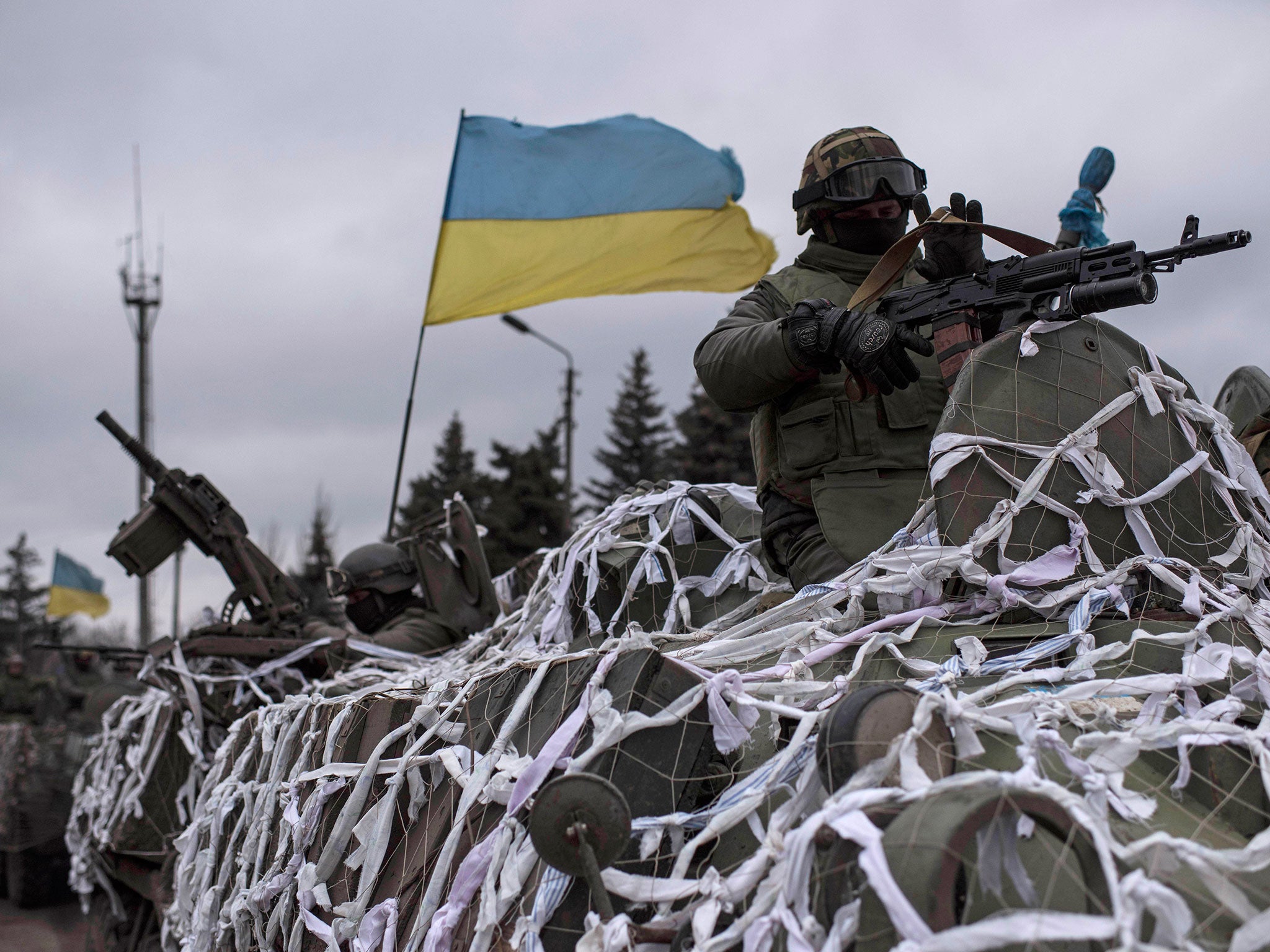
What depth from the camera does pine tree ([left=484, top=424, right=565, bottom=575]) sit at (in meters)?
23.5

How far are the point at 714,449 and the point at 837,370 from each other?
21712 mm

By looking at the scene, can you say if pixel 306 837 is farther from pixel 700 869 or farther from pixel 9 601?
pixel 9 601

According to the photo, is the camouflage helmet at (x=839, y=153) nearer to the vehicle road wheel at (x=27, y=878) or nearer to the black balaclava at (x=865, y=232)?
the black balaclava at (x=865, y=232)

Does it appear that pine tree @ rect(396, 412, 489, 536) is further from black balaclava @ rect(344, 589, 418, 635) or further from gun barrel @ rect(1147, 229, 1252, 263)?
gun barrel @ rect(1147, 229, 1252, 263)

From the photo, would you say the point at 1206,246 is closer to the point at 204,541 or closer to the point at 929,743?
the point at 929,743

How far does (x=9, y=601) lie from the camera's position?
38938mm

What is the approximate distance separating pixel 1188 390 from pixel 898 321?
85 centimetres

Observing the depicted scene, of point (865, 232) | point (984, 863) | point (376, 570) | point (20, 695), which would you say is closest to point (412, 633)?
point (376, 570)

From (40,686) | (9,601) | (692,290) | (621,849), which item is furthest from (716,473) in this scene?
(9,601)

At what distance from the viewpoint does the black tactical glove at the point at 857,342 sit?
139 inches

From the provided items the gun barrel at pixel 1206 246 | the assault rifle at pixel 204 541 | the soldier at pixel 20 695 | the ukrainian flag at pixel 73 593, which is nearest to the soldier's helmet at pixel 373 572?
the assault rifle at pixel 204 541

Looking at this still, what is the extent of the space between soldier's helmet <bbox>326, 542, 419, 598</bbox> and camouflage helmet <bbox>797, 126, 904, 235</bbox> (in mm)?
4655

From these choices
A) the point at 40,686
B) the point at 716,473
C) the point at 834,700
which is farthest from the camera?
the point at 716,473

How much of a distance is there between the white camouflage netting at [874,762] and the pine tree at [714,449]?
21.2 meters
